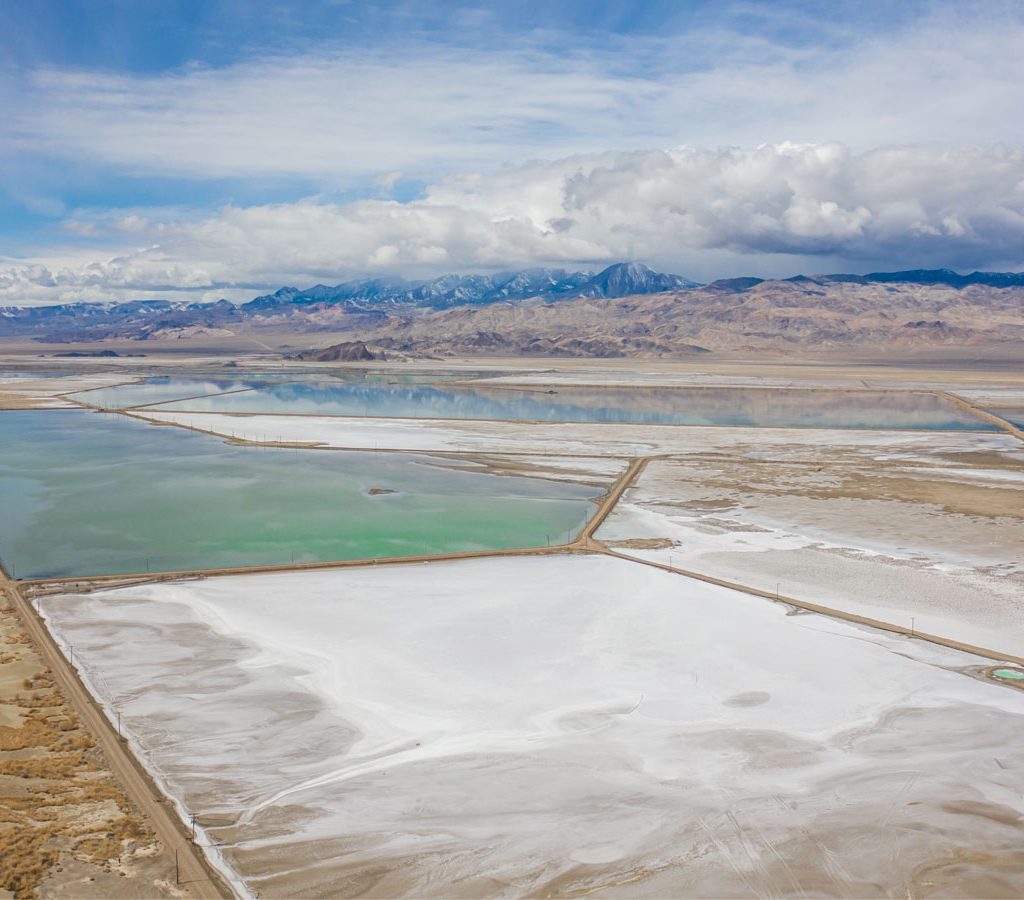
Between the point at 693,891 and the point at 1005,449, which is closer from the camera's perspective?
the point at 693,891

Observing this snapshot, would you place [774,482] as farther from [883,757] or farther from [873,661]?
[883,757]

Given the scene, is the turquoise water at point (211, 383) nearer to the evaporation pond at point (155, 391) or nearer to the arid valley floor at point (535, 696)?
the evaporation pond at point (155, 391)

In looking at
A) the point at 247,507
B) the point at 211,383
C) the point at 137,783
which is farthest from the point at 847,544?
the point at 211,383

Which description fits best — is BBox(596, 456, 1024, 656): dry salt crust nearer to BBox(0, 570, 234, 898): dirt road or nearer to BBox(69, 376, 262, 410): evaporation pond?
BBox(0, 570, 234, 898): dirt road

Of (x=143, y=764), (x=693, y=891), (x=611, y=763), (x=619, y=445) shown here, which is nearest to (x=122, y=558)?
(x=143, y=764)

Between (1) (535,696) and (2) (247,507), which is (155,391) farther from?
(1) (535,696)
